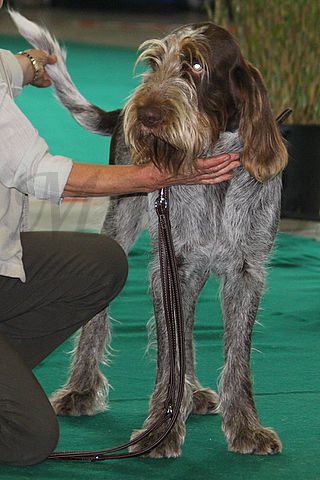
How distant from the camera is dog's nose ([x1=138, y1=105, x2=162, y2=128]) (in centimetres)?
251

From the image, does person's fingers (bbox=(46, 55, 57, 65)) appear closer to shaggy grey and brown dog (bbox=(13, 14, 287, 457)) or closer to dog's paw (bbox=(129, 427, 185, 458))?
shaggy grey and brown dog (bbox=(13, 14, 287, 457))

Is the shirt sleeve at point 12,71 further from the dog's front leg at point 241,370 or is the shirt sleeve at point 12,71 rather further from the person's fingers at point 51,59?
the dog's front leg at point 241,370

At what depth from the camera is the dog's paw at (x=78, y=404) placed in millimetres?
3238

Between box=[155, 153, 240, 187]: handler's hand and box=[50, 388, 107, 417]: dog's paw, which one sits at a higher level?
box=[155, 153, 240, 187]: handler's hand

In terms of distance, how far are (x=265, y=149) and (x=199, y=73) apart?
0.83 feet

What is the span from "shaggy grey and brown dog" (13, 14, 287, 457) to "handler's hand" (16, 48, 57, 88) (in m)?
0.28

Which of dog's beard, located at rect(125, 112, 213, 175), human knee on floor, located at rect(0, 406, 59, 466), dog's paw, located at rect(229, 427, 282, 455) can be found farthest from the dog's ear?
human knee on floor, located at rect(0, 406, 59, 466)

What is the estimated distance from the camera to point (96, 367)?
Answer: 3.36 m

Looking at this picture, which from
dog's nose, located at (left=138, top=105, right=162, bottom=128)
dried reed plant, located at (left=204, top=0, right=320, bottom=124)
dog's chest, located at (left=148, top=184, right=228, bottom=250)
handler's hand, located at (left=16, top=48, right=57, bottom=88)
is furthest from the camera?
dried reed plant, located at (left=204, top=0, right=320, bottom=124)

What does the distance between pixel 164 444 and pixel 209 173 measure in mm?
742

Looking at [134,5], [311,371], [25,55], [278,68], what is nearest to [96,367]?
[311,371]

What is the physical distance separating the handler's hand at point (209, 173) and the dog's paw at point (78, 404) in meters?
0.87

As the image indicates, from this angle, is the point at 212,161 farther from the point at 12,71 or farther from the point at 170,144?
the point at 12,71

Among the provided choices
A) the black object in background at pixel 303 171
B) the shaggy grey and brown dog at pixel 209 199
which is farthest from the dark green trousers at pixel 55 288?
the black object in background at pixel 303 171
